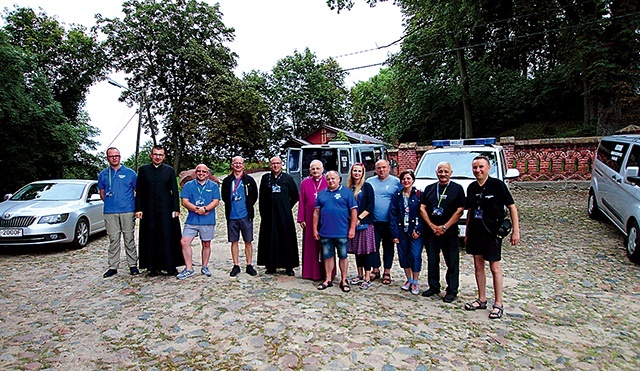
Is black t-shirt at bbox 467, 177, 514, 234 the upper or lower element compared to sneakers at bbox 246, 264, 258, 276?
upper

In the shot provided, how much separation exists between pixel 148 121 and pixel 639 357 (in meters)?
34.8

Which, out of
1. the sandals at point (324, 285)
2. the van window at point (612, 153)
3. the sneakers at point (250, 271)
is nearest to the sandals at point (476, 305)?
the sandals at point (324, 285)

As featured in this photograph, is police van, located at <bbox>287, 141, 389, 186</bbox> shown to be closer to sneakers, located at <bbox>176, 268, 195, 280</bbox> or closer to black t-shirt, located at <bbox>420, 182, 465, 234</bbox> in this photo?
sneakers, located at <bbox>176, 268, 195, 280</bbox>

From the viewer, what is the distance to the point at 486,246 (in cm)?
443

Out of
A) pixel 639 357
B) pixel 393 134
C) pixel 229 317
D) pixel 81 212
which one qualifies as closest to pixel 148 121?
pixel 393 134

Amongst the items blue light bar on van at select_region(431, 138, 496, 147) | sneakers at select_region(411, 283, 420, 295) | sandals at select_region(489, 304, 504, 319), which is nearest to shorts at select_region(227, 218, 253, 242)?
sneakers at select_region(411, 283, 420, 295)

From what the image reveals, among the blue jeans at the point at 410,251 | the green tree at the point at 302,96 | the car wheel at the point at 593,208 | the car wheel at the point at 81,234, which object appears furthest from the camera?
the green tree at the point at 302,96

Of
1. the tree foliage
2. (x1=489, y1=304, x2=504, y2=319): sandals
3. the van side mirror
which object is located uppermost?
the tree foliage

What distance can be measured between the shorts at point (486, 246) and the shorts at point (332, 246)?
61.0 inches

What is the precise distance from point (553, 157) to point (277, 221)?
14060mm

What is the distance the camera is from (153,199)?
592 cm

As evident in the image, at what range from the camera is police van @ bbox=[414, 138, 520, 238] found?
27.5ft

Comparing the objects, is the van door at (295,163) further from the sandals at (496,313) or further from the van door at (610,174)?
the sandals at (496,313)

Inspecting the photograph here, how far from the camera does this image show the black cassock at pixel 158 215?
19.4 ft
